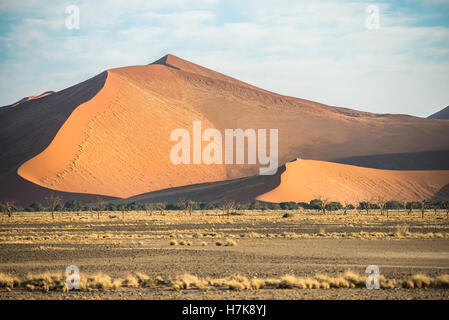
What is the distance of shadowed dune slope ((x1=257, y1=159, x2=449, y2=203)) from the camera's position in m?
71.6

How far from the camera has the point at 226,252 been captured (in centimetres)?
1917

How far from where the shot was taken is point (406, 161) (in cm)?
9219

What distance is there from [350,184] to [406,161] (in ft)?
67.2

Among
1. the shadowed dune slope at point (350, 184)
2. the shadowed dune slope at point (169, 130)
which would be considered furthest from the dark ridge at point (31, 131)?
the shadowed dune slope at point (350, 184)

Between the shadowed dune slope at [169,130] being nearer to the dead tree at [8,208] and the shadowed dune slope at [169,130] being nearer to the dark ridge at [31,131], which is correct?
the dark ridge at [31,131]

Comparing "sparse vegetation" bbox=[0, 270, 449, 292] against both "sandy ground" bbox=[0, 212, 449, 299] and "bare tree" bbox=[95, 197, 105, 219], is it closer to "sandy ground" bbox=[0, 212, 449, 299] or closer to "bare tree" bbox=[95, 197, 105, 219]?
"sandy ground" bbox=[0, 212, 449, 299]

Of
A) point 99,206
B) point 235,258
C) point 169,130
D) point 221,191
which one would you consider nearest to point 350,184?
point 221,191

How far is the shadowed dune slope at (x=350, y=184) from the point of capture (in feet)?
235

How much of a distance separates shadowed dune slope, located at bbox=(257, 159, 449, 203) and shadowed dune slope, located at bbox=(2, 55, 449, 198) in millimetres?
15906

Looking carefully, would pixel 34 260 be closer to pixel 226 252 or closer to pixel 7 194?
pixel 226 252

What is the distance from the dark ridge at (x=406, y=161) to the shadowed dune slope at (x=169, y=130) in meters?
2.31

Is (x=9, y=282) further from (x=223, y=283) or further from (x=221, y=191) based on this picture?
(x=221, y=191)

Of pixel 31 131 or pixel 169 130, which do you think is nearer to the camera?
pixel 31 131
